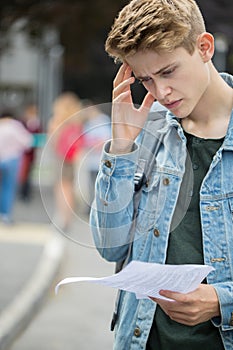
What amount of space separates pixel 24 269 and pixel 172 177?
242 inches

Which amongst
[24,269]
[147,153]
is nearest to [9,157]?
[24,269]

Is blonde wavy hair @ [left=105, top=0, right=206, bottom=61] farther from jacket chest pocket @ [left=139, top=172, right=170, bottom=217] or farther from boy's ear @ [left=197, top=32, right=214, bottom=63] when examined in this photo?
jacket chest pocket @ [left=139, top=172, right=170, bottom=217]

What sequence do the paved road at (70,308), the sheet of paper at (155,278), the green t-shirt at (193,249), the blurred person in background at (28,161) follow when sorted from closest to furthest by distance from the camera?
the sheet of paper at (155,278), the green t-shirt at (193,249), the paved road at (70,308), the blurred person in background at (28,161)

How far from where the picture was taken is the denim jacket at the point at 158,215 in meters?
2.54

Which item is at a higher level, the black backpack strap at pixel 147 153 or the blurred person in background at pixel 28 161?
the black backpack strap at pixel 147 153

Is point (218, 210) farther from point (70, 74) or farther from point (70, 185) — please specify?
point (70, 74)

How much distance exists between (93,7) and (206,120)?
11154 millimetres

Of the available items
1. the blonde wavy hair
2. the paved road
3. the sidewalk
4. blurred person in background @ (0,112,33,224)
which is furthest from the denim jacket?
blurred person in background @ (0,112,33,224)

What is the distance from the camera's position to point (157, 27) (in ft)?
7.97

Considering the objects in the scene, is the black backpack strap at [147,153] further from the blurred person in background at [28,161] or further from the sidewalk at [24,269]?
the blurred person in background at [28,161]

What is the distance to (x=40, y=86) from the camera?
1041 inches

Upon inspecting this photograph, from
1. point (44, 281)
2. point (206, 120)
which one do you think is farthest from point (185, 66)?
point (44, 281)

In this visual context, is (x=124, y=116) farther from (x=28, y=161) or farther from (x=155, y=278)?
(x=28, y=161)

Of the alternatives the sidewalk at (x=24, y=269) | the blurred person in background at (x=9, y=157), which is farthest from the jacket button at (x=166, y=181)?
the blurred person in background at (x=9, y=157)
